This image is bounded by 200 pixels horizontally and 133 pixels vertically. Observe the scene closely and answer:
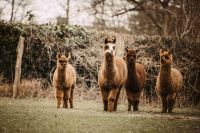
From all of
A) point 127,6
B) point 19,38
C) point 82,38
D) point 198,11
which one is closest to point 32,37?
point 19,38

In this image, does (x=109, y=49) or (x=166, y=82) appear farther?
(x=166, y=82)

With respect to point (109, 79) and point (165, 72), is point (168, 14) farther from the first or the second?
point (109, 79)

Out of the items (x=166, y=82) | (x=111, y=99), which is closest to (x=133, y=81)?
(x=166, y=82)

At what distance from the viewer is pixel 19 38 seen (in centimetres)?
2020

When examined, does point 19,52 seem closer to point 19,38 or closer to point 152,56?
point 19,38

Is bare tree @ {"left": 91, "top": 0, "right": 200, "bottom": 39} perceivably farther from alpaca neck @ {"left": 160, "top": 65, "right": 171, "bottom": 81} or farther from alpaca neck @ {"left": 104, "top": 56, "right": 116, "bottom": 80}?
alpaca neck @ {"left": 104, "top": 56, "right": 116, "bottom": 80}

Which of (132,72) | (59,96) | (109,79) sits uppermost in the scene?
(132,72)

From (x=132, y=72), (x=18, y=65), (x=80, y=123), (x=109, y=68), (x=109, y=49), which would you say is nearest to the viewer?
(x=80, y=123)

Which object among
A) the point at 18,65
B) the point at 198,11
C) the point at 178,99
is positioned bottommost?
the point at 178,99

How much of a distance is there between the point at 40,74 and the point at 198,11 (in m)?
9.35

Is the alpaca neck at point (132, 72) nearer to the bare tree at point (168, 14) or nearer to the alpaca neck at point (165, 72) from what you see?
the alpaca neck at point (165, 72)

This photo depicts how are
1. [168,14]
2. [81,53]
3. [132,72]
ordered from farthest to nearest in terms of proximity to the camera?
[168,14] → [81,53] → [132,72]

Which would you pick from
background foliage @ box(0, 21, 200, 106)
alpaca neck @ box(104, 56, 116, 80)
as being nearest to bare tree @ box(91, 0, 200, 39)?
background foliage @ box(0, 21, 200, 106)

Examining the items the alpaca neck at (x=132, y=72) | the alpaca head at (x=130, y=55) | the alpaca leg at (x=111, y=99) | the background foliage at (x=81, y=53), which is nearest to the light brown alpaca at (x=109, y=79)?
the alpaca leg at (x=111, y=99)
